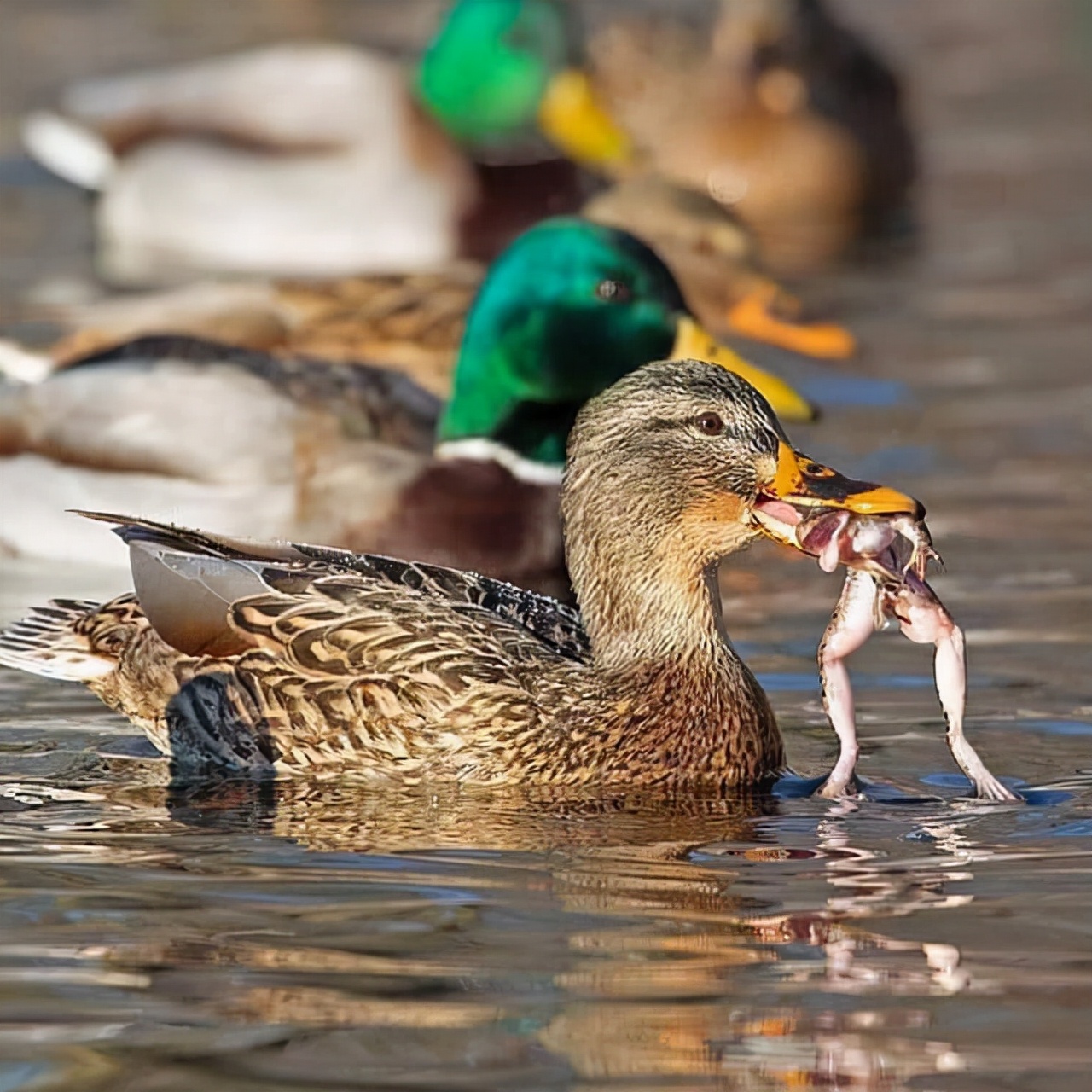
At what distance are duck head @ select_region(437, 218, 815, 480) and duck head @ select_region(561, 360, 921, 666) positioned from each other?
241cm

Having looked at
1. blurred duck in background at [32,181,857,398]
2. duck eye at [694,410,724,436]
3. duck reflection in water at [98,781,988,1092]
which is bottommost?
duck reflection in water at [98,781,988,1092]

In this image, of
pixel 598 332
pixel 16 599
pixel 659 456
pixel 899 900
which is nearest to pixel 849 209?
pixel 598 332

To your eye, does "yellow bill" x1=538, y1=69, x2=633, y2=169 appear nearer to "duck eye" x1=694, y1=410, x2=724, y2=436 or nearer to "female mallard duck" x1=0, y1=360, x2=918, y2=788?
"female mallard duck" x1=0, y1=360, x2=918, y2=788

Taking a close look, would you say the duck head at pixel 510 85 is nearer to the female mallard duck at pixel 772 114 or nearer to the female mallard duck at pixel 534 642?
the female mallard duck at pixel 772 114

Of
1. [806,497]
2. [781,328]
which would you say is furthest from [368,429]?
[806,497]

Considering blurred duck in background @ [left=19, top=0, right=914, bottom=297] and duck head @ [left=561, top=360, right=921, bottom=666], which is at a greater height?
blurred duck in background @ [left=19, top=0, right=914, bottom=297]

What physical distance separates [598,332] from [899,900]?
400 cm

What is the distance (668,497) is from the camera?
6.79m

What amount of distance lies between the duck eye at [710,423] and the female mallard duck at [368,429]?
2.41 metres

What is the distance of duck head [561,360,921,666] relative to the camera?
21.9 feet

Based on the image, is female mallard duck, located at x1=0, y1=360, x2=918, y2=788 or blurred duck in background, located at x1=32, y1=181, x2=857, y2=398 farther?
blurred duck in background, located at x1=32, y1=181, x2=857, y2=398

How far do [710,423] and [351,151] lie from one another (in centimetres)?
826

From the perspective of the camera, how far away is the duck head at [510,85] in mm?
14836

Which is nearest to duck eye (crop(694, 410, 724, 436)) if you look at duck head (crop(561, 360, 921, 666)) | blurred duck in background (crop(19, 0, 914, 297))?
duck head (crop(561, 360, 921, 666))
